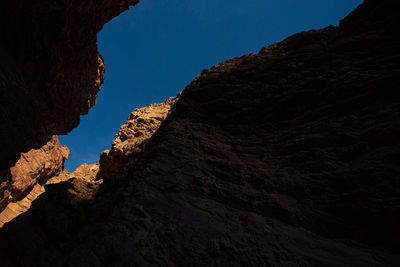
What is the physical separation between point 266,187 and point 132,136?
1236 cm

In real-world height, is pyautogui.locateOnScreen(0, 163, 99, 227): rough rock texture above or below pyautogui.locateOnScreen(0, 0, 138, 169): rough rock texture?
below

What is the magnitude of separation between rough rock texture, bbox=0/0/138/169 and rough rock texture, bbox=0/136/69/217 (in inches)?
327

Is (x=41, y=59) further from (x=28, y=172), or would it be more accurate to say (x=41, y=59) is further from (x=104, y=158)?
(x=28, y=172)

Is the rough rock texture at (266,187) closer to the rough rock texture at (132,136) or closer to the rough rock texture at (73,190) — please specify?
the rough rock texture at (73,190)

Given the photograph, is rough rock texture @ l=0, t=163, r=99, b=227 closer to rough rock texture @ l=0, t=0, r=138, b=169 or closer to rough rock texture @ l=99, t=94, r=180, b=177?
rough rock texture @ l=99, t=94, r=180, b=177

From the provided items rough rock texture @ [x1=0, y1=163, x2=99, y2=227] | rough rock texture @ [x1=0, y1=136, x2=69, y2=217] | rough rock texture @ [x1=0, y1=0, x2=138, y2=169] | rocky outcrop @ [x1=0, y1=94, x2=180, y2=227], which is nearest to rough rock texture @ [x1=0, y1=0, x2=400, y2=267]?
rough rock texture @ [x1=0, y1=163, x2=99, y2=227]

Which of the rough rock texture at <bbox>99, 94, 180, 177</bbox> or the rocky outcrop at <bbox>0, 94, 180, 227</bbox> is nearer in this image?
the rough rock texture at <bbox>99, 94, 180, 177</bbox>

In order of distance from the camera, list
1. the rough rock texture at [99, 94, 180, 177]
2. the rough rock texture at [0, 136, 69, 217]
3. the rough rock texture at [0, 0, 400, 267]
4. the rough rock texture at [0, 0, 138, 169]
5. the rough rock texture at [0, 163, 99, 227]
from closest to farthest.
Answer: the rough rock texture at [0, 0, 400, 267], the rough rock texture at [0, 163, 99, 227], the rough rock texture at [0, 0, 138, 169], the rough rock texture at [99, 94, 180, 177], the rough rock texture at [0, 136, 69, 217]

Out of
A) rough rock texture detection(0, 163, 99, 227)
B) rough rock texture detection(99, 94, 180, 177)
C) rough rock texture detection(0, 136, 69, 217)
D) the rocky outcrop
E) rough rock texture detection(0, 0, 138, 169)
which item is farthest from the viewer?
rough rock texture detection(0, 136, 69, 217)

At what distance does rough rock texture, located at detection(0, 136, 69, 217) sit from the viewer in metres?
16.8

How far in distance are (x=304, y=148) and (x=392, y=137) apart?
1767 mm

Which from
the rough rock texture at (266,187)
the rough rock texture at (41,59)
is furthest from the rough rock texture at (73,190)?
the rough rock texture at (41,59)

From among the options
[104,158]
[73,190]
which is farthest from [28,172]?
[73,190]

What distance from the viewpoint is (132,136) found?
14625 millimetres
